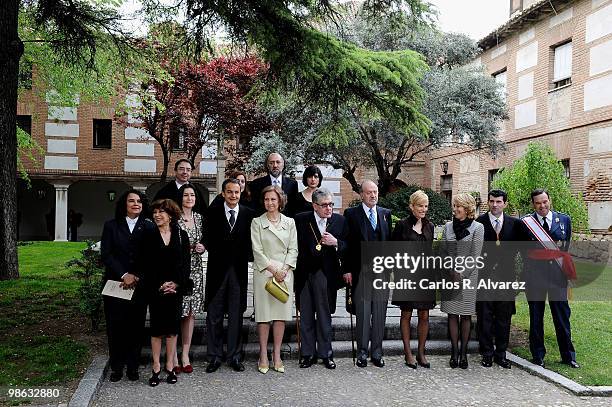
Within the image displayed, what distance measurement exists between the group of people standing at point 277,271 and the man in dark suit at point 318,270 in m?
0.01

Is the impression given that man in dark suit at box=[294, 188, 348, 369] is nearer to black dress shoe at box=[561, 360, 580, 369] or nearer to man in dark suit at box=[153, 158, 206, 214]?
man in dark suit at box=[153, 158, 206, 214]

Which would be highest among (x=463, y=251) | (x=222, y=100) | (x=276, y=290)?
(x=222, y=100)

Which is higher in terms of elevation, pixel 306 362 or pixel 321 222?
pixel 321 222

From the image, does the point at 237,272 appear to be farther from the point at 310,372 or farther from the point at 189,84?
the point at 189,84

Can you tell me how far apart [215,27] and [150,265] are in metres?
4.24

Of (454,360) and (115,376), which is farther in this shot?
(454,360)

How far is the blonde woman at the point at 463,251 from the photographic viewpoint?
6.74 meters

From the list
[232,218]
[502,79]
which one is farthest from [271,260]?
[502,79]

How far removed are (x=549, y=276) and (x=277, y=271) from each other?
3.22 metres

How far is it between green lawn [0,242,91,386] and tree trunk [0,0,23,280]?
2.00ft

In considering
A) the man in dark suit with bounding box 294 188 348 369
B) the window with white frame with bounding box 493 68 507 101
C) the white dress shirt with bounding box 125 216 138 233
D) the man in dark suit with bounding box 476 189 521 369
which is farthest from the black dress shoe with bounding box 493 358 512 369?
the window with white frame with bounding box 493 68 507 101

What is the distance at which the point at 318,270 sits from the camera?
6.72 meters

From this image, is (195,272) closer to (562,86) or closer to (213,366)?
(213,366)

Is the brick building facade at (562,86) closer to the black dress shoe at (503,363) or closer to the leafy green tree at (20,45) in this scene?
the black dress shoe at (503,363)
